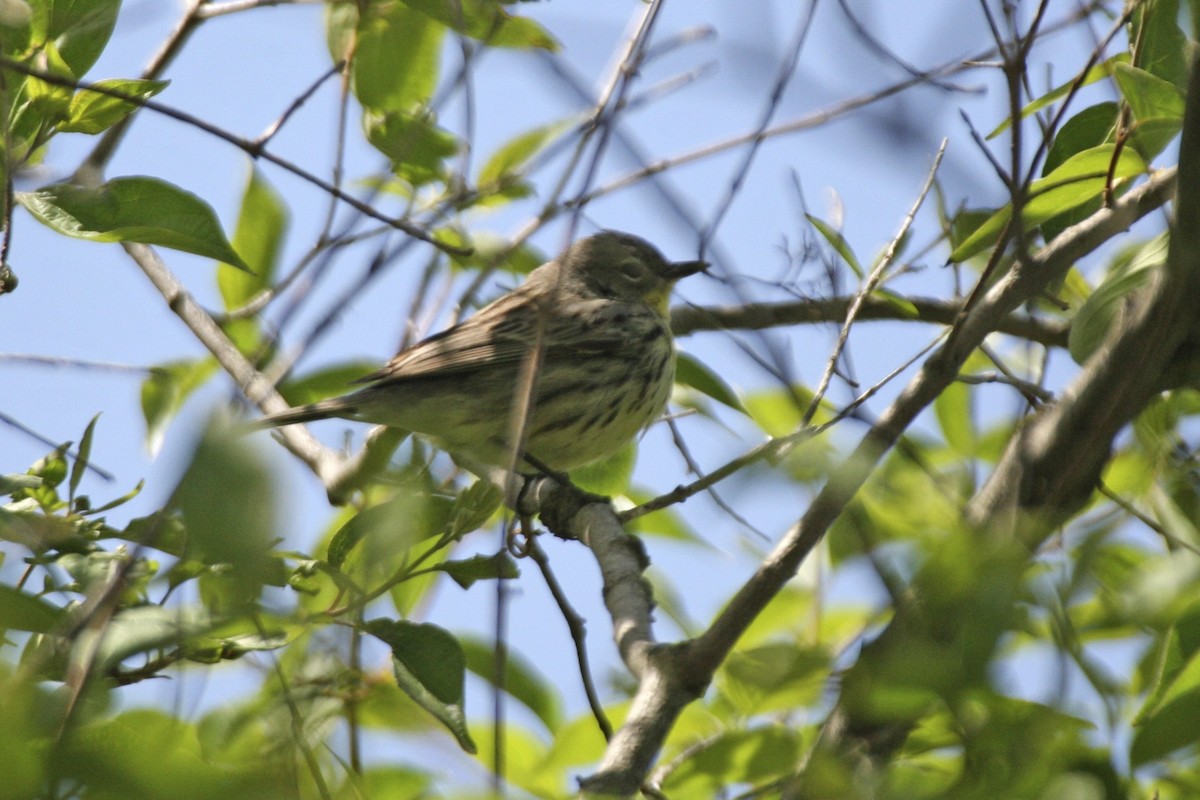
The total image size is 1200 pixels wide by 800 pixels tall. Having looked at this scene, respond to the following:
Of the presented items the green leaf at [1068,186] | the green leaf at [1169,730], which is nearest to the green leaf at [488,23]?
the green leaf at [1068,186]

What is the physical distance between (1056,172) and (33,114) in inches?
121

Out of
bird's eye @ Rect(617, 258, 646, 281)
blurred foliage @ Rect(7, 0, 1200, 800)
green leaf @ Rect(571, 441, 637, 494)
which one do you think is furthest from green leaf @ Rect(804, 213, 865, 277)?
bird's eye @ Rect(617, 258, 646, 281)

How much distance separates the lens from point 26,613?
2240 mm

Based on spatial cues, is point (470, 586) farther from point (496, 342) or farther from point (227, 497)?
point (496, 342)

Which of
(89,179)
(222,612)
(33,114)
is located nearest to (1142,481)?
(222,612)

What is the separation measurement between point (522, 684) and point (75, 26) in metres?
2.41

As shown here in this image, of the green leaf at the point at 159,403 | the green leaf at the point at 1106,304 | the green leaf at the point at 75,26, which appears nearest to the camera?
the green leaf at the point at 1106,304

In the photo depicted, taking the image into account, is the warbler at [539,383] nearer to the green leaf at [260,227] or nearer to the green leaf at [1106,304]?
the green leaf at [260,227]

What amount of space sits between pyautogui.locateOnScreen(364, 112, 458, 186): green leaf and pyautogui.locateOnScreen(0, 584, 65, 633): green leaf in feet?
7.67

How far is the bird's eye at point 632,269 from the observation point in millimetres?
8773

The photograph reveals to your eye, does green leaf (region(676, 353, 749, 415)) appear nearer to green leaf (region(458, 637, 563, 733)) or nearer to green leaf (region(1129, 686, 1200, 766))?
green leaf (region(458, 637, 563, 733))

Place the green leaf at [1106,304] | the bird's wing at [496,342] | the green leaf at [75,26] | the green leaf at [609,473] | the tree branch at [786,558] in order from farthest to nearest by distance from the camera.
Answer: the bird's wing at [496,342], the green leaf at [609,473], the green leaf at [75,26], the green leaf at [1106,304], the tree branch at [786,558]

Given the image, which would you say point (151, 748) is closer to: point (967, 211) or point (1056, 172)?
point (1056, 172)

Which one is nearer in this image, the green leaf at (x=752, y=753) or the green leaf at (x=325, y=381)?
the green leaf at (x=752, y=753)
